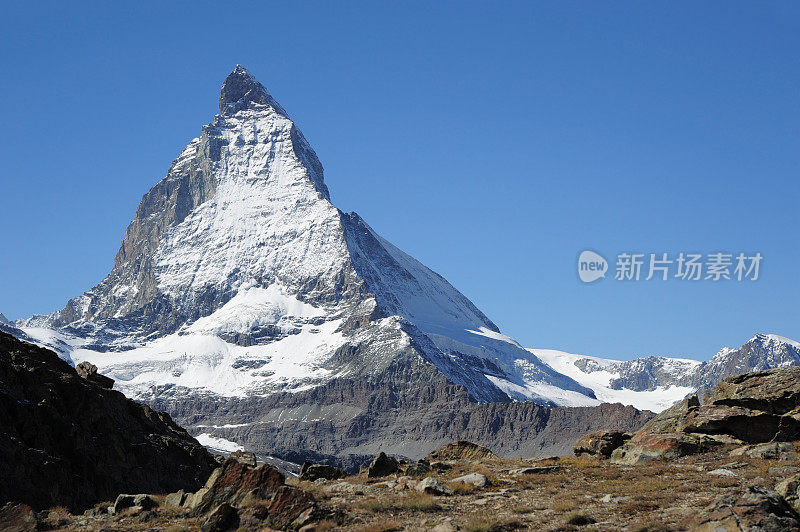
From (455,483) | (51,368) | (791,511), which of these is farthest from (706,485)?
(51,368)

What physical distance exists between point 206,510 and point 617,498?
1401 centimetres

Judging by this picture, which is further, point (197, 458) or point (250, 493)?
point (197, 458)

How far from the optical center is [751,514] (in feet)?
78.3

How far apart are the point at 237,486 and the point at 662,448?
62.1 feet

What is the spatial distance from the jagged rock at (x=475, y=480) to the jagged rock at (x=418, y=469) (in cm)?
331

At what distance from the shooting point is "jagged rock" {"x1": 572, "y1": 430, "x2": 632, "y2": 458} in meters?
42.6

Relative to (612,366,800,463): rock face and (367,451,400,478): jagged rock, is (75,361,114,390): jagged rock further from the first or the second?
(612,366,800,463): rock face

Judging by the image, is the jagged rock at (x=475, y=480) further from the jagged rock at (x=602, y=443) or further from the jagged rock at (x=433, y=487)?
the jagged rock at (x=602, y=443)

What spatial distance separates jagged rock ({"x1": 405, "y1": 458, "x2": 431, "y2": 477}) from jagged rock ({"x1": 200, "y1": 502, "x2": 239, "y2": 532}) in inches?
445

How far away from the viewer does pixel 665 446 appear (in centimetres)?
3894

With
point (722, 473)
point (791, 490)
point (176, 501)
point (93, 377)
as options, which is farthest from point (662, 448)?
point (93, 377)

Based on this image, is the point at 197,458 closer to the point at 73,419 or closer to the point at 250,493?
the point at 73,419

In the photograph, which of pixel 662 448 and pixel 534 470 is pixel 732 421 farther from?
pixel 534 470

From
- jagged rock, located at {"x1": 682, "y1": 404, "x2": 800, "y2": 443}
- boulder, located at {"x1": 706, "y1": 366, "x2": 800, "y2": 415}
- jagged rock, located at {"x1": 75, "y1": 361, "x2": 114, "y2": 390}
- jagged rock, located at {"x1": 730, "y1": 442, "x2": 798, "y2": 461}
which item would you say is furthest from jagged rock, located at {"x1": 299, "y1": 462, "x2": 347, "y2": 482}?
jagged rock, located at {"x1": 75, "y1": 361, "x2": 114, "y2": 390}
